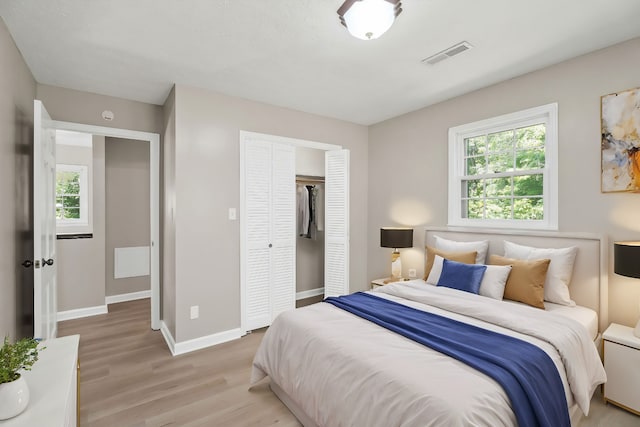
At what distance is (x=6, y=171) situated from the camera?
7.09 ft

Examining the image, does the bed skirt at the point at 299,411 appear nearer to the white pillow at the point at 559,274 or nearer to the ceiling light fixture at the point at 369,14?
the white pillow at the point at 559,274

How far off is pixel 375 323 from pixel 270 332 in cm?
81

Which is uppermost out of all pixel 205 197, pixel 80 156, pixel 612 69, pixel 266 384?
pixel 612 69

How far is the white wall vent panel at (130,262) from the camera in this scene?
4.77m

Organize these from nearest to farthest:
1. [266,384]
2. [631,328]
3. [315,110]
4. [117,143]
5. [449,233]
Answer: [631,328], [266,384], [449,233], [315,110], [117,143]

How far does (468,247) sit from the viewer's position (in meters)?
3.16

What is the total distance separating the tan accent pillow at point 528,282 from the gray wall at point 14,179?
3.63 metres

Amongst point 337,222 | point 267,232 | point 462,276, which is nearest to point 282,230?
point 267,232

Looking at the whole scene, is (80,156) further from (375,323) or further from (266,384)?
(375,323)

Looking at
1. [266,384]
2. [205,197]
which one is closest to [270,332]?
[266,384]

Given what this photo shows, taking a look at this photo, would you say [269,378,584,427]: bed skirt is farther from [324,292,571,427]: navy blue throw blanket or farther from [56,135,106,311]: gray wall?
[56,135,106,311]: gray wall

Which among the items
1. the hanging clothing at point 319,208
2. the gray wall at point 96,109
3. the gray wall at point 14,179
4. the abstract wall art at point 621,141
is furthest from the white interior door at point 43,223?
the abstract wall art at point 621,141

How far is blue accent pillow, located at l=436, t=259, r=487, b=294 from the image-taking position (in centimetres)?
268

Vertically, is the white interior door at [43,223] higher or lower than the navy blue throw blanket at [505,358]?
higher
